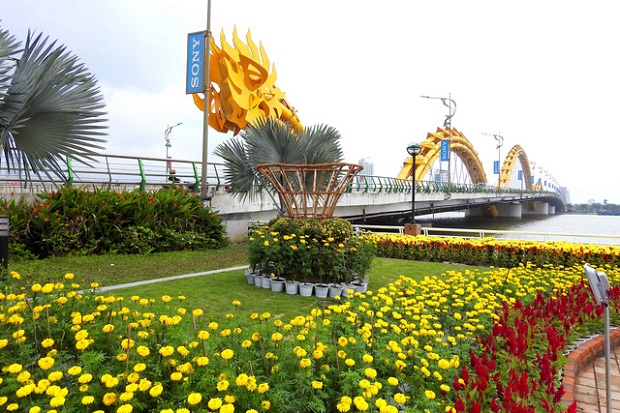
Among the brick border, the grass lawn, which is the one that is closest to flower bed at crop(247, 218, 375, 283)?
the grass lawn

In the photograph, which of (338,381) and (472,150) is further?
(472,150)

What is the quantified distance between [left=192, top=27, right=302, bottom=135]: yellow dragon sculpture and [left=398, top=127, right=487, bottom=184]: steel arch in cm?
2647

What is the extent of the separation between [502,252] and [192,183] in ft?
36.1

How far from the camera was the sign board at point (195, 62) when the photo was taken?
51.5ft

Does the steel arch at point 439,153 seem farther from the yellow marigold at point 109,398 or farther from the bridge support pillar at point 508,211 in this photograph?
the yellow marigold at point 109,398

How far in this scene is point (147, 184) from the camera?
47.2ft

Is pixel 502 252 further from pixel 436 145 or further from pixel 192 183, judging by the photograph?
pixel 436 145

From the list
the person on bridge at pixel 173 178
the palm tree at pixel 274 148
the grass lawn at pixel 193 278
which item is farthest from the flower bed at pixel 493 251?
the person on bridge at pixel 173 178

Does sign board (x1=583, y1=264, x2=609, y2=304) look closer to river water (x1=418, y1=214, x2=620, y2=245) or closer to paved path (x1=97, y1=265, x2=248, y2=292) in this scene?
paved path (x1=97, y1=265, x2=248, y2=292)

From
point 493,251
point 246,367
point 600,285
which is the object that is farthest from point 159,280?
point 493,251

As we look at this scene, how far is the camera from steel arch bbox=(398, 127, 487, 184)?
53844mm

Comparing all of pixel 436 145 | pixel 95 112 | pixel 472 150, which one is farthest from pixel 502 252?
pixel 472 150

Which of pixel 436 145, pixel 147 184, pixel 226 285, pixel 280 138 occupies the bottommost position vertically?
pixel 226 285

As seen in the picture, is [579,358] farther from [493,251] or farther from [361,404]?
[493,251]
